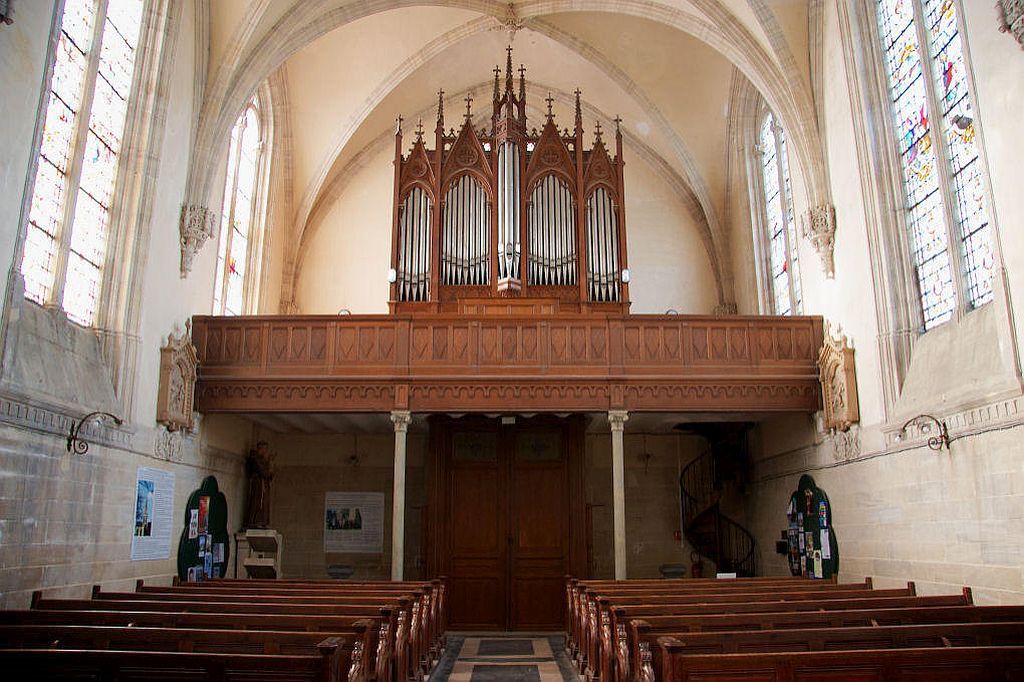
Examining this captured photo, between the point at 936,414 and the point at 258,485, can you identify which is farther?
the point at 258,485

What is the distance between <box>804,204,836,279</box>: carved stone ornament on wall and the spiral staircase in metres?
5.30

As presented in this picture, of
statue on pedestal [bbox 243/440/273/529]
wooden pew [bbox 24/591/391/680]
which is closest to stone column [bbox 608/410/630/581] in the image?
wooden pew [bbox 24/591/391/680]

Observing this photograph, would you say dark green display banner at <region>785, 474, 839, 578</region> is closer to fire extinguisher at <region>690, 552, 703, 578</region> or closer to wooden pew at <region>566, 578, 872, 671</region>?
wooden pew at <region>566, 578, 872, 671</region>

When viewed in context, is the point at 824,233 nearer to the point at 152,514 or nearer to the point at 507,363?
the point at 507,363

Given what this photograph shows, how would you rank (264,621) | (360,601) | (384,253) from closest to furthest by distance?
(264,621)
(360,601)
(384,253)

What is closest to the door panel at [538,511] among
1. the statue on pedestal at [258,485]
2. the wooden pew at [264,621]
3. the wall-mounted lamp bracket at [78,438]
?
the statue on pedestal at [258,485]

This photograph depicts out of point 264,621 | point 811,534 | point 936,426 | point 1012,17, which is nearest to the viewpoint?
point 264,621

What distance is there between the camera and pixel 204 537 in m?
14.3

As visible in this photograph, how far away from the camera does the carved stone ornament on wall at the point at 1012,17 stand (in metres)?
8.51

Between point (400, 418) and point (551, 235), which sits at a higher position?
point (551, 235)

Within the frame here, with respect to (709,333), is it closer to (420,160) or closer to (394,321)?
(394,321)

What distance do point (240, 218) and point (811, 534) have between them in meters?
12.8

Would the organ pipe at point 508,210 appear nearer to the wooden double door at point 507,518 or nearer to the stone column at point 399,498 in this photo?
the wooden double door at point 507,518

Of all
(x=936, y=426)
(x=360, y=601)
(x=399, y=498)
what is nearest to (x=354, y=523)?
(x=399, y=498)
